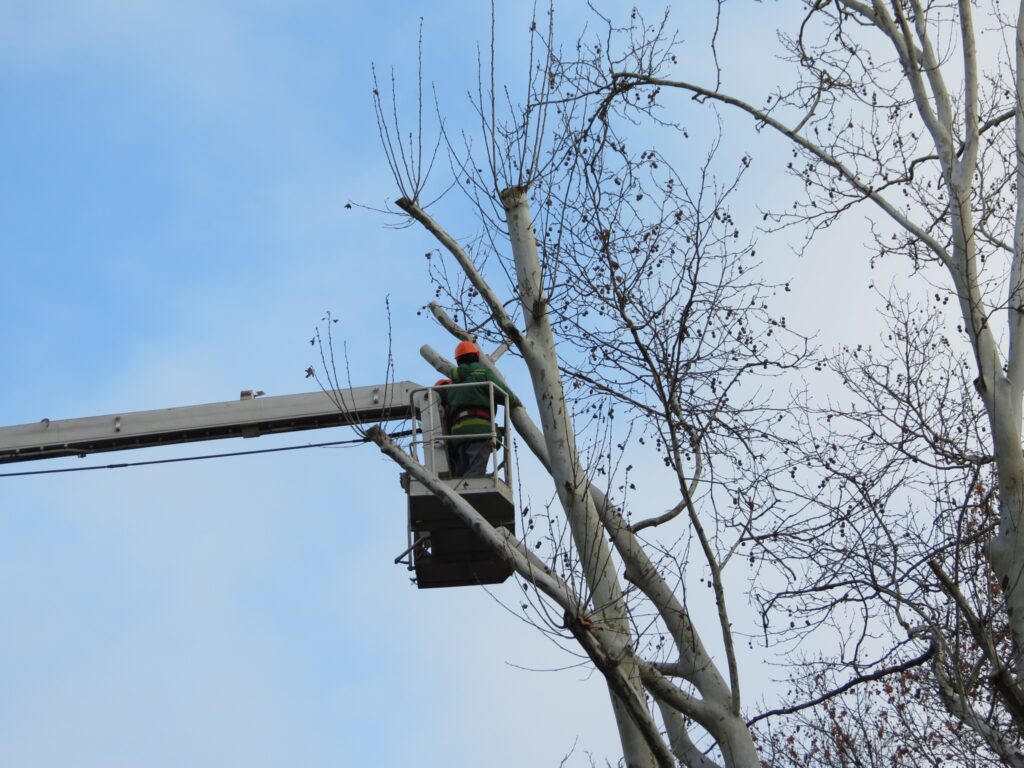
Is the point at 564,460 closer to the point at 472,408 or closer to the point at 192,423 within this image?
the point at 472,408

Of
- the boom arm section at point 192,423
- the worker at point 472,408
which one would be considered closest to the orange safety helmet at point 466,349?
the worker at point 472,408

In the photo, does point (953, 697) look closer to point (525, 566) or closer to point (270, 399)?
point (525, 566)

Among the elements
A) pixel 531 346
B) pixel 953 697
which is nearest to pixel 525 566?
pixel 531 346

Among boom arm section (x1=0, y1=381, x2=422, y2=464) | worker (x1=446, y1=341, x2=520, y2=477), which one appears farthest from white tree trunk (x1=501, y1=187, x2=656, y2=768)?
boom arm section (x1=0, y1=381, x2=422, y2=464)

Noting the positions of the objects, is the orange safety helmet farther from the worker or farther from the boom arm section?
the boom arm section

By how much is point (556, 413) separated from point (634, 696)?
7.12ft

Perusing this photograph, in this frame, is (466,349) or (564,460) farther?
(466,349)

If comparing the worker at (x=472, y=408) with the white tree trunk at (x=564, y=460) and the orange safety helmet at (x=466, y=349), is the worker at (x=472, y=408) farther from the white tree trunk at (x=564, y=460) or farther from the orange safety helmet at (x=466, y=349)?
the white tree trunk at (x=564, y=460)

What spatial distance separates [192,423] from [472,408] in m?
3.84

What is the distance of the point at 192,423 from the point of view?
13906 millimetres

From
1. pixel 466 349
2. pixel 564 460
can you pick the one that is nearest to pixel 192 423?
pixel 466 349

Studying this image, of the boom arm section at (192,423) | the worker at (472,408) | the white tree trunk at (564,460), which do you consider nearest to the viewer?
the white tree trunk at (564,460)

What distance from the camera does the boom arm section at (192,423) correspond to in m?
13.5

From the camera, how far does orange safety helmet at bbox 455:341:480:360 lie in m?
11.5
